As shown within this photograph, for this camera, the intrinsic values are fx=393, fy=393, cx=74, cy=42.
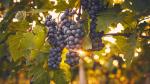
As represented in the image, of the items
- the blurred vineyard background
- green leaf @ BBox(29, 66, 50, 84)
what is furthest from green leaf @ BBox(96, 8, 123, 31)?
green leaf @ BBox(29, 66, 50, 84)

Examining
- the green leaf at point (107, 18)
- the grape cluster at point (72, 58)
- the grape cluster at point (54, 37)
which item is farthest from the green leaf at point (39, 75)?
the green leaf at point (107, 18)

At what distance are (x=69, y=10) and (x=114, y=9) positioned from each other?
0.26 meters

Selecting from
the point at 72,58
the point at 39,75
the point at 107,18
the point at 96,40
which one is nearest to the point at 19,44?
the point at 39,75

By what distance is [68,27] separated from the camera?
6.31ft

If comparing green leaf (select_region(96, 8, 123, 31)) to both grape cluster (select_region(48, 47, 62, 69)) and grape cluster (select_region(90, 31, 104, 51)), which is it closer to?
grape cluster (select_region(90, 31, 104, 51))

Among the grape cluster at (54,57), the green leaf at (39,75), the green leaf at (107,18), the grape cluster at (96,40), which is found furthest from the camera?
the green leaf at (39,75)

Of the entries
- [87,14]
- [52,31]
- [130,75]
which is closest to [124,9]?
[87,14]


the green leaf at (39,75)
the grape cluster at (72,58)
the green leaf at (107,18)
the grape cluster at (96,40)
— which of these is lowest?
the green leaf at (39,75)

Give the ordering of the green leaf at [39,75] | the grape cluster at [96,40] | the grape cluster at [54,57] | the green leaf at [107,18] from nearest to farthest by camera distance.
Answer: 1. the green leaf at [107,18]
2. the grape cluster at [96,40]
3. the grape cluster at [54,57]
4. the green leaf at [39,75]

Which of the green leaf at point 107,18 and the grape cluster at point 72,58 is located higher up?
the green leaf at point 107,18

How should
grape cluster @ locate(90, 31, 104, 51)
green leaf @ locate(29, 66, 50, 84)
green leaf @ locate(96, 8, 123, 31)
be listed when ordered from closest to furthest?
green leaf @ locate(96, 8, 123, 31)
grape cluster @ locate(90, 31, 104, 51)
green leaf @ locate(29, 66, 50, 84)

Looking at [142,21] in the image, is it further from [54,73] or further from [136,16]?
[54,73]

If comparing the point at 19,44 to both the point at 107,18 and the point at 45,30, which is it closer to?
the point at 45,30

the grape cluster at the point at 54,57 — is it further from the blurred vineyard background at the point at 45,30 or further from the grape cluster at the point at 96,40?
the grape cluster at the point at 96,40
